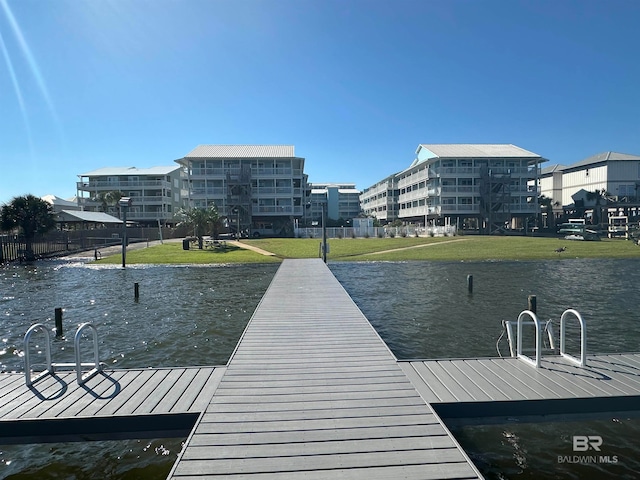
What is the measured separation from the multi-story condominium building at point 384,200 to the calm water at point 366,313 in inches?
2520

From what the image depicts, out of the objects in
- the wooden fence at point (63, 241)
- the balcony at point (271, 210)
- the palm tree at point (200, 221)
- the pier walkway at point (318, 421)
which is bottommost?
the pier walkway at point (318, 421)

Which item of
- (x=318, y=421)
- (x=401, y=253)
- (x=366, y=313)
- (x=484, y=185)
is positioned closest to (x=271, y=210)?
(x=401, y=253)

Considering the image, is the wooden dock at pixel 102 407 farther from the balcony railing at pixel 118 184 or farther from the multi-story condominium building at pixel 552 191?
the multi-story condominium building at pixel 552 191

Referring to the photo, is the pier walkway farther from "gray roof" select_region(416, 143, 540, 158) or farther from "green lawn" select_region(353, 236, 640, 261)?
"gray roof" select_region(416, 143, 540, 158)

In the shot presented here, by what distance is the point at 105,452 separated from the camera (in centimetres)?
657

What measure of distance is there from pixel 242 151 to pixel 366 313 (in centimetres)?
6178

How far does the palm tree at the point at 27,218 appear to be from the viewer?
37531mm

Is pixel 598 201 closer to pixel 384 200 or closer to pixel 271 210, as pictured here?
pixel 384 200

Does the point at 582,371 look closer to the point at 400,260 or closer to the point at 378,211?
the point at 400,260

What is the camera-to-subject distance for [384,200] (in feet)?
328

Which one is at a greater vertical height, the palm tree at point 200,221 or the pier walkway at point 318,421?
the palm tree at point 200,221

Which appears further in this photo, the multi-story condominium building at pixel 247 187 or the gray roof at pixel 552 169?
the gray roof at pixel 552 169

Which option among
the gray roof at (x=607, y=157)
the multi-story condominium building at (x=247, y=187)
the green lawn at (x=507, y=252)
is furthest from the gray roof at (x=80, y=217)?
the gray roof at (x=607, y=157)

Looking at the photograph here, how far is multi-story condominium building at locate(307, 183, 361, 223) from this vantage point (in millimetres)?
102750
